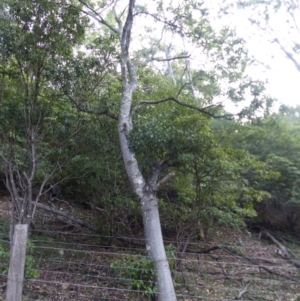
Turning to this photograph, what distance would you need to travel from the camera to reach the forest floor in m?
6.22

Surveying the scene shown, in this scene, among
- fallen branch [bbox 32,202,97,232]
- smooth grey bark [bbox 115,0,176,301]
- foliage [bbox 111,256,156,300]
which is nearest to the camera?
foliage [bbox 111,256,156,300]

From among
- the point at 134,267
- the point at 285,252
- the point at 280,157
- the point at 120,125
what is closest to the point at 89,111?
the point at 120,125

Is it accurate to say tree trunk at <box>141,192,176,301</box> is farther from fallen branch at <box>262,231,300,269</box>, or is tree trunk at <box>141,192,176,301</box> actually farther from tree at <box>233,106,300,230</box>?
tree at <box>233,106,300,230</box>

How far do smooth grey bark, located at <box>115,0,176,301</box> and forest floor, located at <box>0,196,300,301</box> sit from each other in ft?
0.62

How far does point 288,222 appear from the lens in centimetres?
1200

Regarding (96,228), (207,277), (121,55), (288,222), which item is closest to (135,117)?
(121,55)

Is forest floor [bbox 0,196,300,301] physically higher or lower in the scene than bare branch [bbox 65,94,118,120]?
lower

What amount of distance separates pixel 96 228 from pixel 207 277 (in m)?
2.35

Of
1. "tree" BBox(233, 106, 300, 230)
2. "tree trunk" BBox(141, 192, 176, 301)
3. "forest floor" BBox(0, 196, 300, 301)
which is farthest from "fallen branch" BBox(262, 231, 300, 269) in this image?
"tree trunk" BBox(141, 192, 176, 301)

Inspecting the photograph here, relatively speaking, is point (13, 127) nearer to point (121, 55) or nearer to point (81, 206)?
point (121, 55)

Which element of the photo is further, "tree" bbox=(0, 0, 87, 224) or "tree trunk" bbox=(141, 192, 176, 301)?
"tree" bbox=(0, 0, 87, 224)

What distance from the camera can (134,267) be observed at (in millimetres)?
5934

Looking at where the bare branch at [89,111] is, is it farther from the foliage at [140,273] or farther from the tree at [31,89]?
the foliage at [140,273]

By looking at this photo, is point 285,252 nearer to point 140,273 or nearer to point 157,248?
point 157,248
